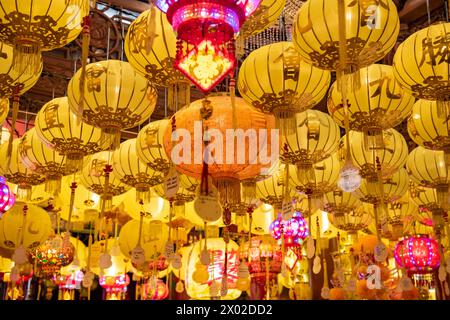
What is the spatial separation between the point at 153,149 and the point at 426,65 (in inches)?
62.6

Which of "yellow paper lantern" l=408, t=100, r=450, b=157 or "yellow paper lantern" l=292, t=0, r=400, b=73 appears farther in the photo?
"yellow paper lantern" l=408, t=100, r=450, b=157

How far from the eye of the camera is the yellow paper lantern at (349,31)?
2348 millimetres

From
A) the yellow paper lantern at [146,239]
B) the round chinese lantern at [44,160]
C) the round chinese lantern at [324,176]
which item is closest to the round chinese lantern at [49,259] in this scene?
the yellow paper lantern at [146,239]

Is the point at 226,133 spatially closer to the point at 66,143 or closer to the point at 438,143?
the point at 66,143

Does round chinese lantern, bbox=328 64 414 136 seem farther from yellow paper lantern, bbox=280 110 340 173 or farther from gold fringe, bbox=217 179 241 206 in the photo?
gold fringe, bbox=217 179 241 206

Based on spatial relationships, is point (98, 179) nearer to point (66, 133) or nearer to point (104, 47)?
point (66, 133)

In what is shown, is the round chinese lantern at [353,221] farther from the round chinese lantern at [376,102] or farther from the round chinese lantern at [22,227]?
the round chinese lantern at [22,227]

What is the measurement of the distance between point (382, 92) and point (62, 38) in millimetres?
1616

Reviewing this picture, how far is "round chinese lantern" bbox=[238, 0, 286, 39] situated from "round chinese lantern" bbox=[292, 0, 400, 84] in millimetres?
116

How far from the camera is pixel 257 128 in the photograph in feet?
8.61

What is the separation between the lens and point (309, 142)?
10.4ft

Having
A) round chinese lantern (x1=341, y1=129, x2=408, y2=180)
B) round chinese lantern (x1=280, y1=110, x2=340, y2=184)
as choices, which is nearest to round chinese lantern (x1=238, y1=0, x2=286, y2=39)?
round chinese lantern (x1=280, y1=110, x2=340, y2=184)

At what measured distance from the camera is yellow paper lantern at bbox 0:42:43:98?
2.57 meters
